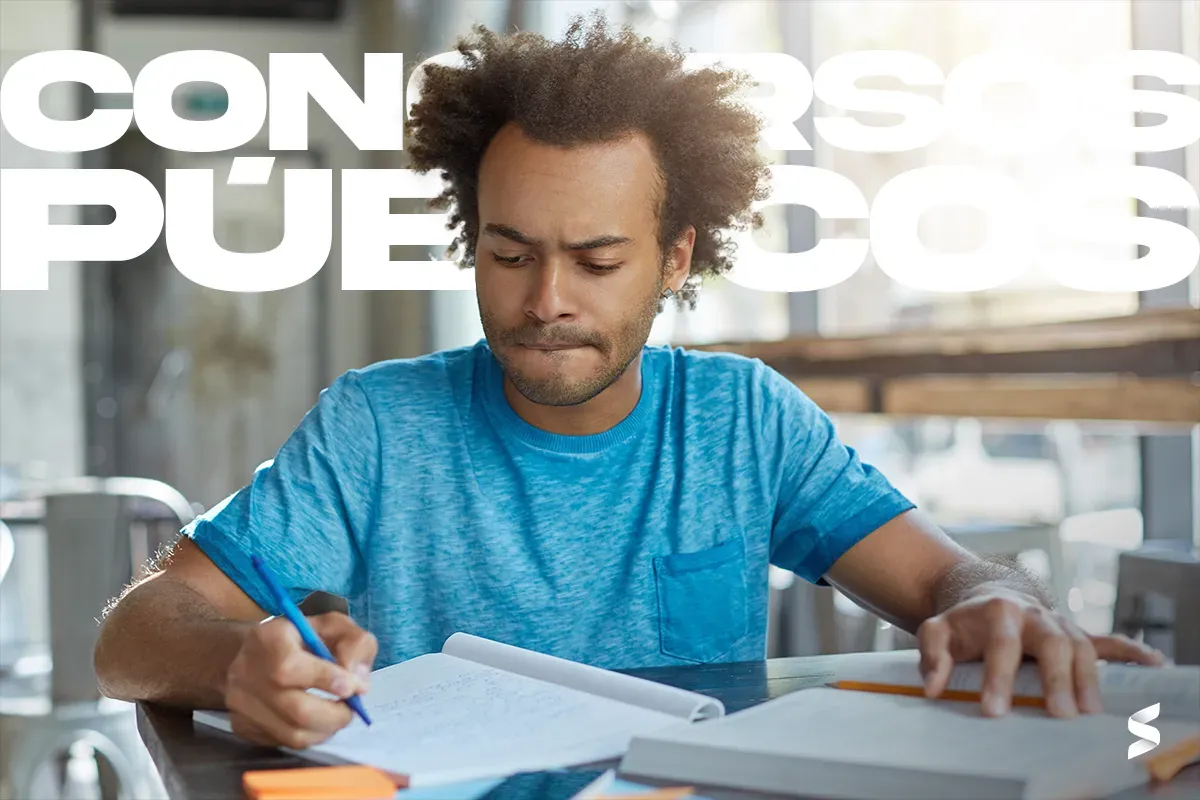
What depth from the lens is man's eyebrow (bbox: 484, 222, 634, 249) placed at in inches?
54.0

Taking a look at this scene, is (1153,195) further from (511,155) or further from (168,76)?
(168,76)

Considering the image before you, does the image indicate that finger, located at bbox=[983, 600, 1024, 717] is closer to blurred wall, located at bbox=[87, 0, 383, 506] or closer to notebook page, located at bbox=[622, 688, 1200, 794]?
notebook page, located at bbox=[622, 688, 1200, 794]

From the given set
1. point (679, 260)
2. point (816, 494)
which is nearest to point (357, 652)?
point (816, 494)

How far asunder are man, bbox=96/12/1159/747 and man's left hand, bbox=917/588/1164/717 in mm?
252

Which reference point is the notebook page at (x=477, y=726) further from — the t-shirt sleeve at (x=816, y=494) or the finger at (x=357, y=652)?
the t-shirt sleeve at (x=816, y=494)

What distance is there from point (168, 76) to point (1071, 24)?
2198 millimetres

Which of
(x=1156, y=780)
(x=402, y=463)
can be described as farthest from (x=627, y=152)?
(x=1156, y=780)

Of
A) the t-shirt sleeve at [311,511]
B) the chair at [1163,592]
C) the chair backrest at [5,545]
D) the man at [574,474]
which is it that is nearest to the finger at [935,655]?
the man at [574,474]

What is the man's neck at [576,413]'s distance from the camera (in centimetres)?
146

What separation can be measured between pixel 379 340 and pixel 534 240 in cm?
380

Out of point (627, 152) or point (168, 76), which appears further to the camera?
point (168, 76)

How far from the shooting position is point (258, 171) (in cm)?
507

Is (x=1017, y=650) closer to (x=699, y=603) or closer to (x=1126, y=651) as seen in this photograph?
(x=1126, y=651)

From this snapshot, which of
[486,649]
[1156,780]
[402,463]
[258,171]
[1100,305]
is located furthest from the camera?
[258,171]
